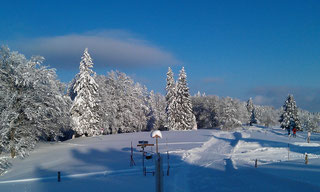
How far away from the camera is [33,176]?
17.6 metres

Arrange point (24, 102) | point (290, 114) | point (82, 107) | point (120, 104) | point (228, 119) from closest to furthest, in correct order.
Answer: point (24, 102) < point (82, 107) < point (120, 104) < point (290, 114) < point (228, 119)

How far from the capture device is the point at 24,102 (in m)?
24.0

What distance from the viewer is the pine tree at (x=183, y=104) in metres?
58.1

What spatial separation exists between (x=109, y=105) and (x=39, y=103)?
25.6 m

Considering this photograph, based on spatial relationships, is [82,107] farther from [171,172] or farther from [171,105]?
[171,172]

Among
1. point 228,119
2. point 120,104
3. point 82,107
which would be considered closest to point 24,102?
point 82,107

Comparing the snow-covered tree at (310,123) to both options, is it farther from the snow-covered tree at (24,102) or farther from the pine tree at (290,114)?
the snow-covered tree at (24,102)

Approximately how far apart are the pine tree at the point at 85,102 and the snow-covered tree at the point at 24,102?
46.3ft

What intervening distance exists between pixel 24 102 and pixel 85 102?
1750 centimetres

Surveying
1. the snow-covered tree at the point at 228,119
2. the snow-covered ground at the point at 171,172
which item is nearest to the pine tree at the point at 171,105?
the snow-covered tree at the point at 228,119

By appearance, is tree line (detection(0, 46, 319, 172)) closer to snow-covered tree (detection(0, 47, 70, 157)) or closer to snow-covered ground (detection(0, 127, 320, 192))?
snow-covered tree (detection(0, 47, 70, 157))

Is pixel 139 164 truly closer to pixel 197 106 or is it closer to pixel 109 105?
pixel 109 105

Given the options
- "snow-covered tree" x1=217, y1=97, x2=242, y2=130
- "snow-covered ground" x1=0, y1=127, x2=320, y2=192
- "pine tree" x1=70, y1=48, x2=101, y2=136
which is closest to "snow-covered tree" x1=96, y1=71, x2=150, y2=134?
"pine tree" x1=70, y1=48, x2=101, y2=136

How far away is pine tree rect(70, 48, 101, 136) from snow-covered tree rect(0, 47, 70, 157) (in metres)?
14.1
